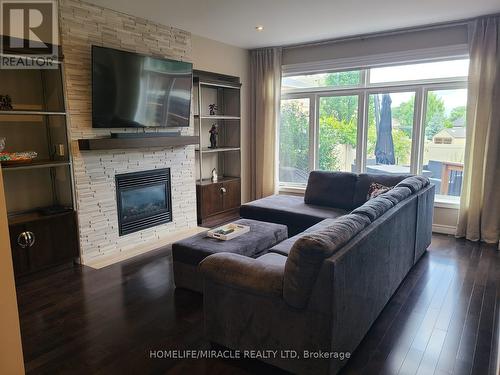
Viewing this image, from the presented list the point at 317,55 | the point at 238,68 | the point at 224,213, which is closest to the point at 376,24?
the point at 317,55

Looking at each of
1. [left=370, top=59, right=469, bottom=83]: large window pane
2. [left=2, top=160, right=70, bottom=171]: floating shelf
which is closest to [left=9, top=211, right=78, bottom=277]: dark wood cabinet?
[left=2, top=160, right=70, bottom=171]: floating shelf

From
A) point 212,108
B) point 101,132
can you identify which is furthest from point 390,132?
point 101,132

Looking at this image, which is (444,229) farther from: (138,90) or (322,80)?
(138,90)

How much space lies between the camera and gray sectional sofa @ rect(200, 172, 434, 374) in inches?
73.6

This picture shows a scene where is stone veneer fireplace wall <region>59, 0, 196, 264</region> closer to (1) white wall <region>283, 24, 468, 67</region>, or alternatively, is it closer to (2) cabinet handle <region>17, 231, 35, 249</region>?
(2) cabinet handle <region>17, 231, 35, 249</region>

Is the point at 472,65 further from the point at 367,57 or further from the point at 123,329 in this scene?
the point at 123,329

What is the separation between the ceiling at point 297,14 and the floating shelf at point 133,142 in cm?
139

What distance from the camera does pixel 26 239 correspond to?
3312 mm

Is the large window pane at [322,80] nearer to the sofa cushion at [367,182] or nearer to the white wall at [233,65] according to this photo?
the white wall at [233,65]

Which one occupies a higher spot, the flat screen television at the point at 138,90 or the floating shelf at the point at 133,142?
the flat screen television at the point at 138,90

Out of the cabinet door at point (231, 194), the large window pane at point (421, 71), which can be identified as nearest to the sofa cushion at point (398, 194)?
the large window pane at point (421, 71)

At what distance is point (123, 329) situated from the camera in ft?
8.51

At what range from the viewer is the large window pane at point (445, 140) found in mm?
4668

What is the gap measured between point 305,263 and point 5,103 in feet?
10.1
